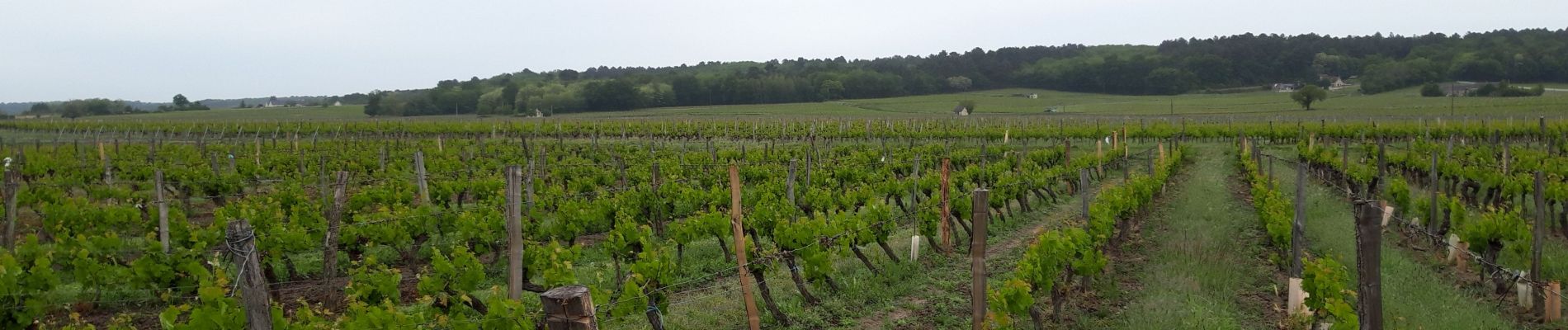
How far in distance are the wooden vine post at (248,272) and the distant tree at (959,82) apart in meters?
110

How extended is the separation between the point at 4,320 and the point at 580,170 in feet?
41.7

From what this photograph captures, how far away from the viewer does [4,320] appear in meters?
7.12

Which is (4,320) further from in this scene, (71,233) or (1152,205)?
(1152,205)

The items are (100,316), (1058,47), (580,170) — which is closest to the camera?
(100,316)

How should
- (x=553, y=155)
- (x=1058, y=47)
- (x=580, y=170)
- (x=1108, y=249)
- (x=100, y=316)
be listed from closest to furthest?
(x=100, y=316)
(x=1108, y=249)
(x=580, y=170)
(x=553, y=155)
(x=1058, y=47)

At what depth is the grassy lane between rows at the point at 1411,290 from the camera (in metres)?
7.69

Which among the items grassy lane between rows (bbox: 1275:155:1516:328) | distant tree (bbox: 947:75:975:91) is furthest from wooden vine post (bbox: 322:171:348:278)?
distant tree (bbox: 947:75:975:91)

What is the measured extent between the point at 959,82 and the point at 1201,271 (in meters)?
106

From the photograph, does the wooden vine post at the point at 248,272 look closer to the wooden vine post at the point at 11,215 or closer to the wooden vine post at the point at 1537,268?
the wooden vine post at the point at 11,215

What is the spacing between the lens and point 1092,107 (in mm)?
83250

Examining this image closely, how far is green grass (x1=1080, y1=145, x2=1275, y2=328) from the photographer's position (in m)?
7.98

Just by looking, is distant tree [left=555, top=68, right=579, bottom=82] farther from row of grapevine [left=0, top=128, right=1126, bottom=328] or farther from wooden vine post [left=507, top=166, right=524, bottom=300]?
wooden vine post [left=507, top=166, right=524, bottom=300]

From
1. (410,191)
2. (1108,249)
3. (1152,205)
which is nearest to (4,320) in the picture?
(410,191)

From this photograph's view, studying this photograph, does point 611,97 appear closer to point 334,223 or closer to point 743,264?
point 334,223
